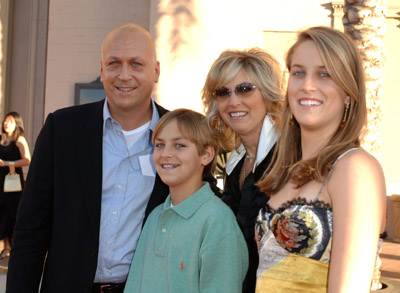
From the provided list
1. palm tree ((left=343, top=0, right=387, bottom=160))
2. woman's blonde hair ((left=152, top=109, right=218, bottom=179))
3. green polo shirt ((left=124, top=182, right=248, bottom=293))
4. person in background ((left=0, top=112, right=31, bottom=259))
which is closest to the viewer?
green polo shirt ((left=124, top=182, right=248, bottom=293))

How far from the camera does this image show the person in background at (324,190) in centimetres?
158

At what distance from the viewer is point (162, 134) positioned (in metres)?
2.57

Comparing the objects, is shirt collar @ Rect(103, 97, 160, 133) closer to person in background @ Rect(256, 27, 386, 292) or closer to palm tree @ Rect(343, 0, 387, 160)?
person in background @ Rect(256, 27, 386, 292)

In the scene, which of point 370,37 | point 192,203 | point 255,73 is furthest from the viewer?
point 370,37

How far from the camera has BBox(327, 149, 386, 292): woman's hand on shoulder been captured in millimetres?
1560

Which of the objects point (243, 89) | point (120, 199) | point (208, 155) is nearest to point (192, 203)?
point (208, 155)

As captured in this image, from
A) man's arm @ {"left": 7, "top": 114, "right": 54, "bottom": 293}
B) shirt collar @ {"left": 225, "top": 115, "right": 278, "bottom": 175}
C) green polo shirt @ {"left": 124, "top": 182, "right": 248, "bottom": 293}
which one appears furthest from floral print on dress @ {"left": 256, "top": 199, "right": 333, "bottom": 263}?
man's arm @ {"left": 7, "top": 114, "right": 54, "bottom": 293}

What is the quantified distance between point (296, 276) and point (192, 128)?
Answer: 991 mm

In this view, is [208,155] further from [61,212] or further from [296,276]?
[296,276]

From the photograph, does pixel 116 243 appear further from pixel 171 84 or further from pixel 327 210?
pixel 171 84

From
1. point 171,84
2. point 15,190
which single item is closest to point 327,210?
point 15,190

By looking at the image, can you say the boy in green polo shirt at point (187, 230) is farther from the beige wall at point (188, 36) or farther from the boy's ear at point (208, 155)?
the beige wall at point (188, 36)

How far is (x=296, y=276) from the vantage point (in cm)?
179

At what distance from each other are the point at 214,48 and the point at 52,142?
7.18 meters
